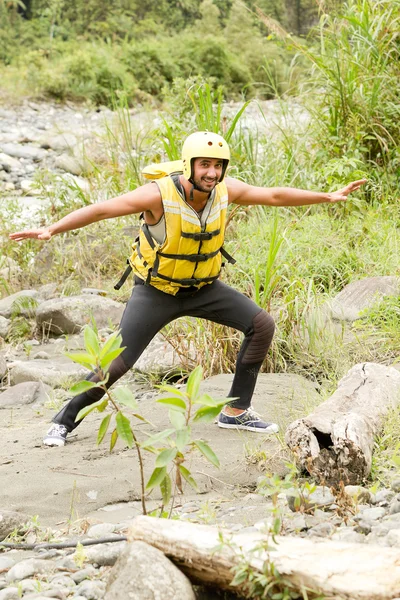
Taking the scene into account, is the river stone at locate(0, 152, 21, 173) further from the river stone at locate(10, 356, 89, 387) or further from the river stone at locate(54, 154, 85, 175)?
the river stone at locate(10, 356, 89, 387)

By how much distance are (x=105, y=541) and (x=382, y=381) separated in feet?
5.32

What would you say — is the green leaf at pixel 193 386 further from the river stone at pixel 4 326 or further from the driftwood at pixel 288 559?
the river stone at pixel 4 326

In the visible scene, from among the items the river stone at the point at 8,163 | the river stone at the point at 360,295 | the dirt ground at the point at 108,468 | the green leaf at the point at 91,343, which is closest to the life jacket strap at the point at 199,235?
the dirt ground at the point at 108,468

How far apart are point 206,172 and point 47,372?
8.37 ft

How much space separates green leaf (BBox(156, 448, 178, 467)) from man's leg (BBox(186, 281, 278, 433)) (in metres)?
1.82

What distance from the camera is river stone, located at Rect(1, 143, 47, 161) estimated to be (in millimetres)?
12633

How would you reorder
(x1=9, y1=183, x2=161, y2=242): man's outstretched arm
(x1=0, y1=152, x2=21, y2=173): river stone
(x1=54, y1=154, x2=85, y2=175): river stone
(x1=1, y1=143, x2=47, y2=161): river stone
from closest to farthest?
1. (x1=9, y1=183, x2=161, y2=242): man's outstretched arm
2. (x1=54, y1=154, x2=85, y2=175): river stone
3. (x1=0, y1=152, x2=21, y2=173): river stone
4. (x1=1, y1=143, x2=47, y2=161): river stone

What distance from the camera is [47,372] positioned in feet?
19.1

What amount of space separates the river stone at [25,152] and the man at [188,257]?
8878 millimetres

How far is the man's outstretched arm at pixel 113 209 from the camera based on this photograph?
3875mm

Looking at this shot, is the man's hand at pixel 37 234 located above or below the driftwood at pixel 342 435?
above

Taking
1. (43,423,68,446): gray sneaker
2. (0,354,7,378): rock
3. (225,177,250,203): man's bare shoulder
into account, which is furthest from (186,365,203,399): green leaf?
(0,354,7,378): rock

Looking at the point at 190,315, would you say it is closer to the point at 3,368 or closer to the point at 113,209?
the point at 113,209

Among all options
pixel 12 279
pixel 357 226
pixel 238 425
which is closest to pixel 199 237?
pixel 238 425
